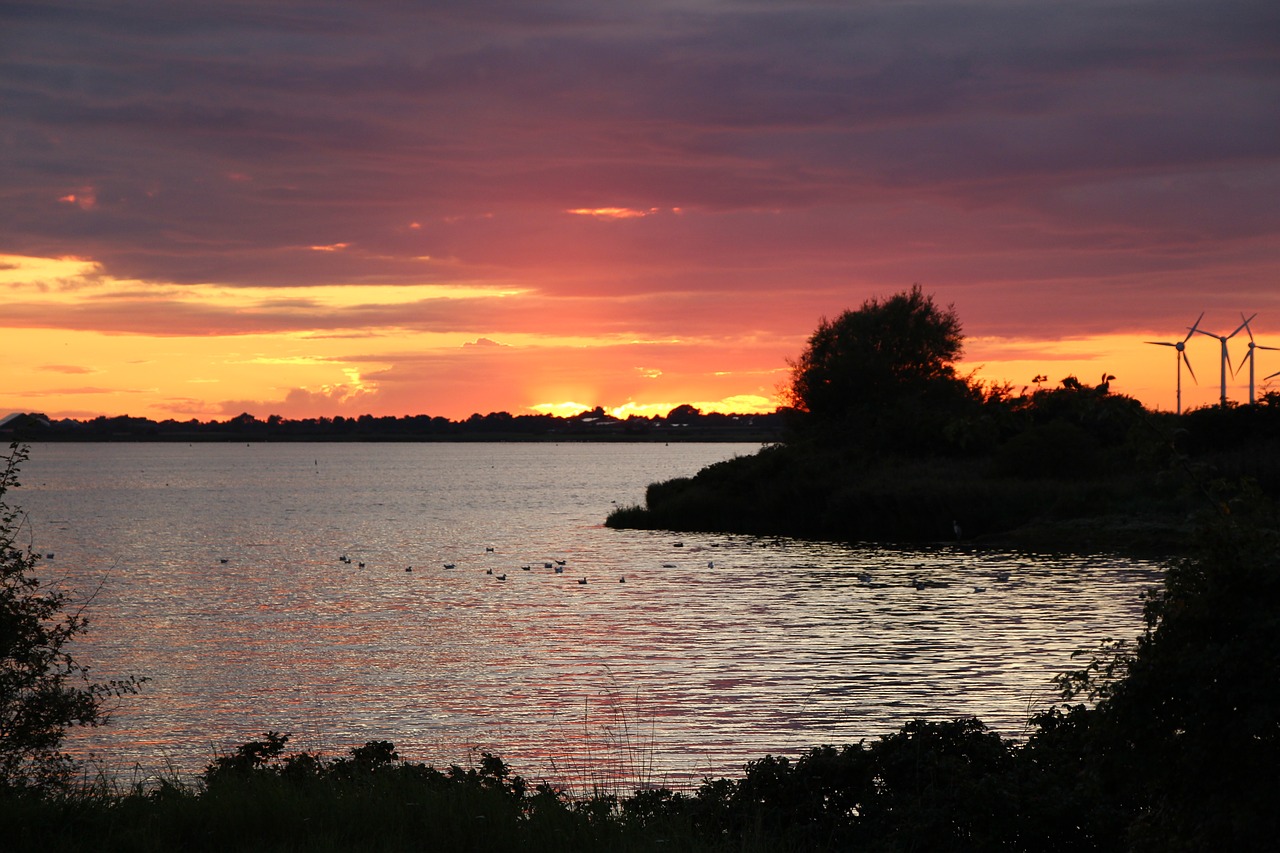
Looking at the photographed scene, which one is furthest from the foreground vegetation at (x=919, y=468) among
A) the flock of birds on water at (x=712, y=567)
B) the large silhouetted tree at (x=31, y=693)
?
the large silhouetted tree at (x=31, y=693)

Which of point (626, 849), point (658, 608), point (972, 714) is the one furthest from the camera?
point (658, 608)

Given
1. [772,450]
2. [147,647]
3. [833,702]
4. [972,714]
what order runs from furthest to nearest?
[772,450] < [147,647] < [833,702] < [972,714]

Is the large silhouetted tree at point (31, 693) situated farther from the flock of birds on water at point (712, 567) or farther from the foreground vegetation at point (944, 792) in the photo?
the flock of birds on water at point (712, 567)

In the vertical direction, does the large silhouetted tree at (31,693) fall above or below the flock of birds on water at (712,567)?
above

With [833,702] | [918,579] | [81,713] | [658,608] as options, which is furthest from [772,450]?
[81,713]

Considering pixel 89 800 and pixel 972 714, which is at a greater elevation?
pixel 89 800

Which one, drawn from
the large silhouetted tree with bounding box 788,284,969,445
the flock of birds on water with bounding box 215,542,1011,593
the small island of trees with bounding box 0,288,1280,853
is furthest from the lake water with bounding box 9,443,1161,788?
the large silhouetted tree with bounding box 788,284,969,445

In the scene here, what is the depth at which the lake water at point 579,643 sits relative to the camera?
2331cm

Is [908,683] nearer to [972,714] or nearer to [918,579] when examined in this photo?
[972,714]

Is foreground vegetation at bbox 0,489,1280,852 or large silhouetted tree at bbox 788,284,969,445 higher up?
large silhouetted tree at bbox 788,284,969,445

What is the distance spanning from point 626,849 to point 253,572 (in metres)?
53.0

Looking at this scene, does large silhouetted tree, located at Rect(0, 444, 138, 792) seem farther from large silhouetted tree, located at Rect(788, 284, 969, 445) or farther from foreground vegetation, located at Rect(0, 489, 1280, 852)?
large silhouetted tree, located at Rect(788, 284, 969, 445)

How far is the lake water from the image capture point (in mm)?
23312

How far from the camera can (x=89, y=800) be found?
11.2 metres
